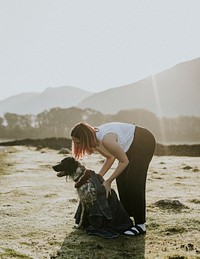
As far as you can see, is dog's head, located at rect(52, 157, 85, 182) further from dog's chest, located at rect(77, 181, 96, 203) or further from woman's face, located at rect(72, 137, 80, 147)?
woman's face, located at rect(72, 137, 80, 147)

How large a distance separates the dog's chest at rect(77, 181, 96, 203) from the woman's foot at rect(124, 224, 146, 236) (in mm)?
896

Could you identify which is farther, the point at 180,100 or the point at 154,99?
the point at 154,99

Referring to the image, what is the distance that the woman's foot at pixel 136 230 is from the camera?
6906 millimetres

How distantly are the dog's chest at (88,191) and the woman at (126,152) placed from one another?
260mm

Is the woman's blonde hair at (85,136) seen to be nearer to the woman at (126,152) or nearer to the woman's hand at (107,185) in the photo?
the woman at (126,152)

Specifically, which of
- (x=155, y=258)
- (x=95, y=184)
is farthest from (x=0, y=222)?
(x=155, y=258)

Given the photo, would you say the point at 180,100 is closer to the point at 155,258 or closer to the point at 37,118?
the point at 37,118

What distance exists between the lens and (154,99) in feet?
654

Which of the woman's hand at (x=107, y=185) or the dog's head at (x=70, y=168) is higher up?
the dog's head at (x=70, y=168)

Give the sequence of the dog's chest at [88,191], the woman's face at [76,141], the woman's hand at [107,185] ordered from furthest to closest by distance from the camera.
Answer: the dog's chest at [88,191]
the woman's hand at [107,185]
the woman's face at [76,141]

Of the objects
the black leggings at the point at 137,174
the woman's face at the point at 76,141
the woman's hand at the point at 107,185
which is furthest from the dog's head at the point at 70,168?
the black leggings at the point at 137,174

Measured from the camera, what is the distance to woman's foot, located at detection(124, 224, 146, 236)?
6.91 meters

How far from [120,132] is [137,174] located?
870 millimetres

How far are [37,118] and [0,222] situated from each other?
8452 centimetres
